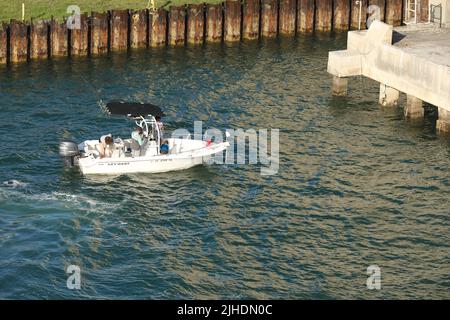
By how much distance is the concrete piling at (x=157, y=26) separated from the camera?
8144 centimetres

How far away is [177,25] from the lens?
82.1 metres

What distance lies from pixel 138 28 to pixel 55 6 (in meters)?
6.68

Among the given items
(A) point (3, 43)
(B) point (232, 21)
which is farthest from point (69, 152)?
Answer: (B) point (232, 21)

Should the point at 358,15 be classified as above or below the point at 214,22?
above

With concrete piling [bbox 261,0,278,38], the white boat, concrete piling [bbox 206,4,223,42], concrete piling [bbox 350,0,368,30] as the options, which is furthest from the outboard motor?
concrete piling [bbox 350,0,368,30]

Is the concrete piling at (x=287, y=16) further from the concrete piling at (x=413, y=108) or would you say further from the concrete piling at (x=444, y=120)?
the concrete piling at (x=444, y=120)

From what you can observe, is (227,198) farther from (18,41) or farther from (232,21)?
(232,21)

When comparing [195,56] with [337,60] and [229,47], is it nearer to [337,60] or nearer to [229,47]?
[229,47]

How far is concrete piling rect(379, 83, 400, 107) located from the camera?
70625 millimetres

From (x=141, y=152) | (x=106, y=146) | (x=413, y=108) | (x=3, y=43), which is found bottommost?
(x=141, y=152)

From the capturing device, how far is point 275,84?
75250 millimetres

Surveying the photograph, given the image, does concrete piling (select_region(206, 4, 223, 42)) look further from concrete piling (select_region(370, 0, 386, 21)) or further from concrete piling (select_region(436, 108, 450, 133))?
concrete piling (select_region(436, 108, 450, 133))

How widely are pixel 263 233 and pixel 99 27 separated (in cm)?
2981
